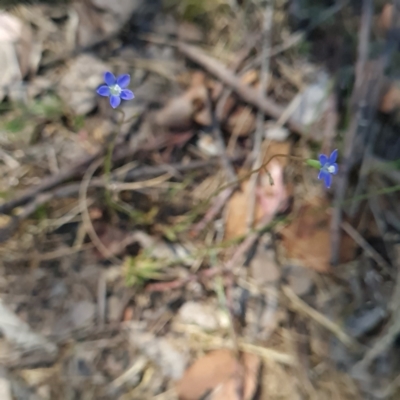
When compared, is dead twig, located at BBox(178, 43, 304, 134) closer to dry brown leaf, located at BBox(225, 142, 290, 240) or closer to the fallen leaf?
dry brown leaf, located at BBox(225, 142, 290, 240)

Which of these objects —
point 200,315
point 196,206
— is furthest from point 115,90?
point 200,315

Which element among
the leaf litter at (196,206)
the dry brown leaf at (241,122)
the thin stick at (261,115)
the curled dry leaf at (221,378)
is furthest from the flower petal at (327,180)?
the curled dry leaf at (221,378)

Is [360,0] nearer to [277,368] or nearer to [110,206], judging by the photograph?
[110,206]

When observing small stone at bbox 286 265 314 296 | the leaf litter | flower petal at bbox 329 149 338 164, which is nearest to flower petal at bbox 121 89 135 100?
the leaf litter

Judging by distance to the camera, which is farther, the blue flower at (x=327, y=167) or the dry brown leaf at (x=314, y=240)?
the dry brown leaf at (x=314, y=240)

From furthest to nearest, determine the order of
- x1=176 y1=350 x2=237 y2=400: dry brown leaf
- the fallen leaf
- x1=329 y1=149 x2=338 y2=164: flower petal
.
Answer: the fallen leaf < x1=176 y1=350 x2=237 y2=400: dry brown leaf < x1=329 y1=149 x2=338 y2=164: flower petal

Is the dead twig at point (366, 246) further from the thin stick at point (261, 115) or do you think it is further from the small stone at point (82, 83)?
the small stone at point (82, 83)

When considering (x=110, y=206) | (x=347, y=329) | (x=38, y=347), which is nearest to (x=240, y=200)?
(x=110, y=206)
